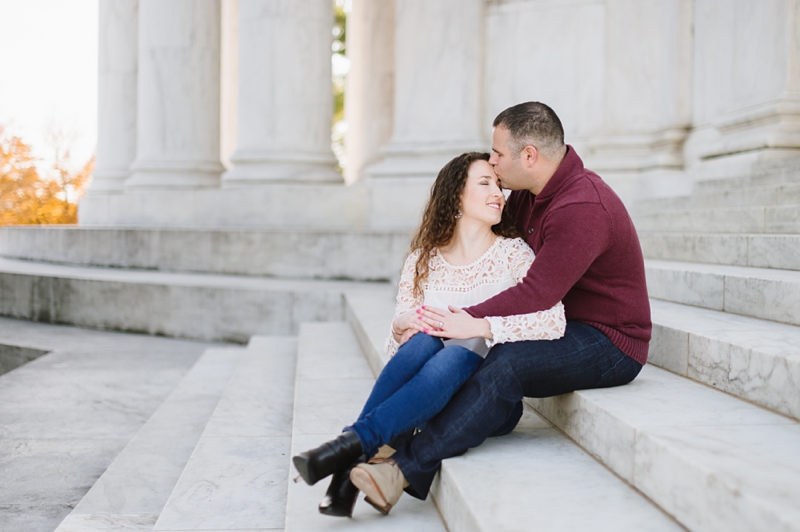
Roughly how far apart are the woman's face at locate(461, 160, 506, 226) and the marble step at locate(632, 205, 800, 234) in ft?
13.6

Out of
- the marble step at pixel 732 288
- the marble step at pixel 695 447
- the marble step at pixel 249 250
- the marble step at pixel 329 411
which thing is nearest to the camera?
the marble step at pixel 695 447

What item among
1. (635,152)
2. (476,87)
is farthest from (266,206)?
(635,152)

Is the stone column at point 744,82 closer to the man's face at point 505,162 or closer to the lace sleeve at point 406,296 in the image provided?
the man's face at point 505,162

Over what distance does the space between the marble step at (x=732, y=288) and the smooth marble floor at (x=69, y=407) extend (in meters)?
5.70

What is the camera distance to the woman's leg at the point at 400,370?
4.85m

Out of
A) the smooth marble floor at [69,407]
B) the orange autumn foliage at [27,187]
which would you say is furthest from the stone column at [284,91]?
the orange autumn foliage at [27,187]

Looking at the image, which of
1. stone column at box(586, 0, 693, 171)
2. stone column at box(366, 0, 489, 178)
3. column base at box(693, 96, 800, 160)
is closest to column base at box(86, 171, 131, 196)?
stone column at box(366, 0, 489, 178)

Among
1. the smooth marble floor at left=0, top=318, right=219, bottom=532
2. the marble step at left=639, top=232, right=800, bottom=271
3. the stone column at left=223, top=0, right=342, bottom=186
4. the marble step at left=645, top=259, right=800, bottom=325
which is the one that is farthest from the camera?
the stone column at left=223, top=0, right=342, bottom=186

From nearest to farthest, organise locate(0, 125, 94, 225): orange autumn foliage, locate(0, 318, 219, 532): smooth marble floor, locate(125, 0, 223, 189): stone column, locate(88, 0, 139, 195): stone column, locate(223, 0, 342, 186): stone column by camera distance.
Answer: locate(0, 318, 219, 532): smooth marble floor < locate(223, 0, 342, 186): stone column < locate(125, 0, 223, 189): stone column < locate(88, 0, 139, 195): stone column < locate(0, 125, 94, 225): orange autumn foliage

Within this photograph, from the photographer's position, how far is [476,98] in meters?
15.3

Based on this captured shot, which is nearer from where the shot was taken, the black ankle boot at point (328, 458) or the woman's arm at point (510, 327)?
the black ankle boot at point (328, 458)

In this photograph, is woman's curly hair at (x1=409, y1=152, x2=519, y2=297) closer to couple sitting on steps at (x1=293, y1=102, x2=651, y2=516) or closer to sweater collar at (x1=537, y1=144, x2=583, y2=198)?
couple sitting on steps at (x1=293, y1=102, x2=651, y2=516)

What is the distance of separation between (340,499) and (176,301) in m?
10.1

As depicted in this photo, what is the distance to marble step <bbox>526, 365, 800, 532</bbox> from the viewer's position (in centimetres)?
315
